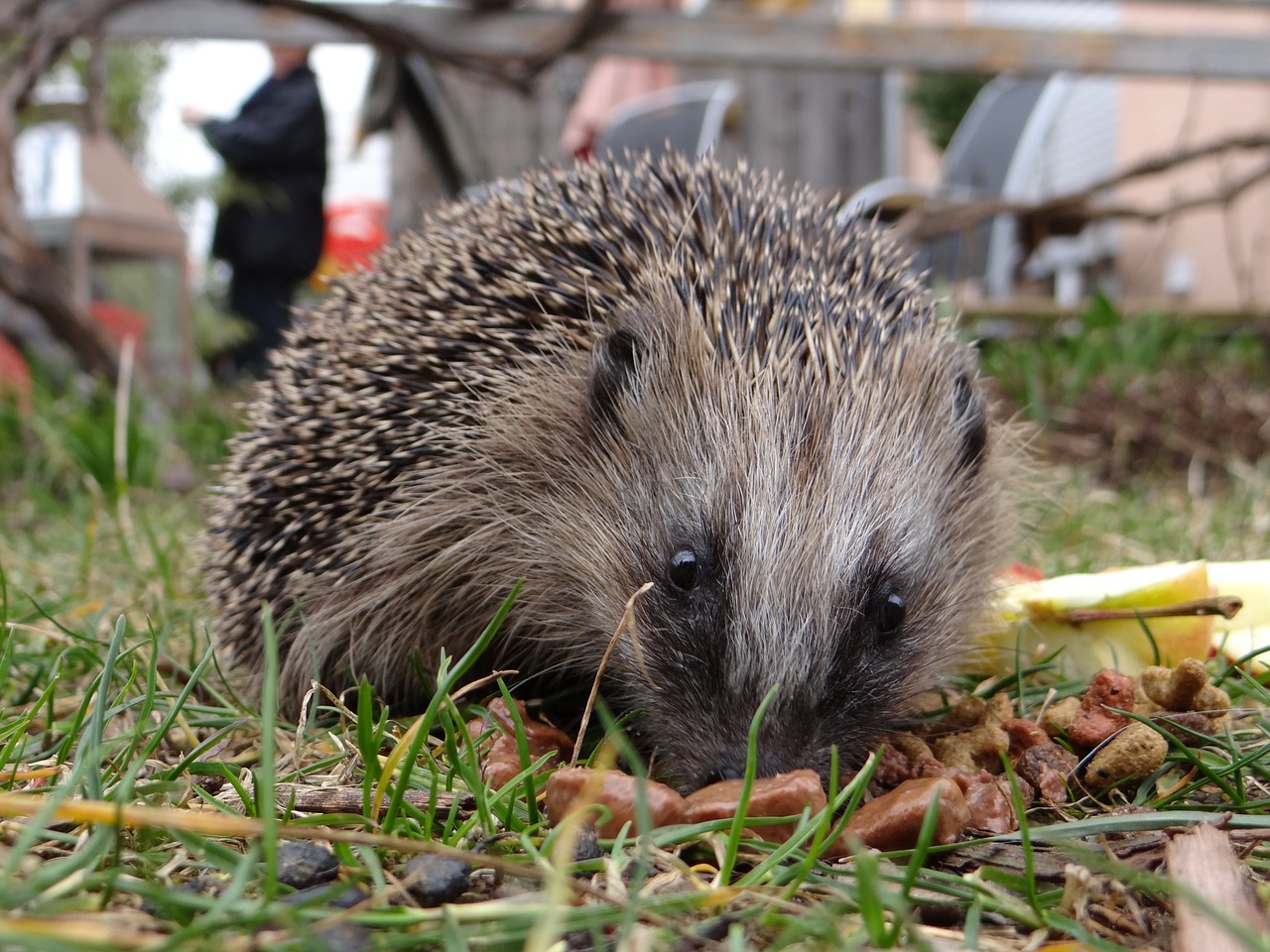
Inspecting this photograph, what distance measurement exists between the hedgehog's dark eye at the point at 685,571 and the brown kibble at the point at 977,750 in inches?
25.0

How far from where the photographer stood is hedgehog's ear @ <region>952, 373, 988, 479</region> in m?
3.04

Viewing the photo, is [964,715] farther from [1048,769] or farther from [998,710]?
[1048,769]

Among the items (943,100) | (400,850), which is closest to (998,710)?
(400,850)

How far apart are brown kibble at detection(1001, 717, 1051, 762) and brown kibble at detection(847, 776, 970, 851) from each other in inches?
19.6

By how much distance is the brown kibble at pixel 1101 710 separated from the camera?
92.4 inches

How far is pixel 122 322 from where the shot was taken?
8.95m

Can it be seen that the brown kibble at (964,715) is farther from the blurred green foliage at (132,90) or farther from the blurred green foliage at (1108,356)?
the blurred green foliage at (132,90)

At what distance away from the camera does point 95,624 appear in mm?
2818

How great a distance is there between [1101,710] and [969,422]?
0.90 metres

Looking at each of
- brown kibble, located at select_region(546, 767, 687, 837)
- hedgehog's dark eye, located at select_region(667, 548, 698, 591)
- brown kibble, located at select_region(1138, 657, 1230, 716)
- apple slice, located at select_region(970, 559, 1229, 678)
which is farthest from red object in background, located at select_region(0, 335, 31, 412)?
brown kibble, located at select_region(1138, 657, 1230, 716)

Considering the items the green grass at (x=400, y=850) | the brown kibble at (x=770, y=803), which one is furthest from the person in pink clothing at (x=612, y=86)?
the brown kibble at (x=770, y=803)

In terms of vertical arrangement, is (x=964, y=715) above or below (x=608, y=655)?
below

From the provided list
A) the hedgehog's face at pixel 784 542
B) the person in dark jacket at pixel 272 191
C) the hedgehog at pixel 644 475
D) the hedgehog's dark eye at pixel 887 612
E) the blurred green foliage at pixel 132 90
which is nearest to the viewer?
Answer: the hedgehog's face at pixel 784 542

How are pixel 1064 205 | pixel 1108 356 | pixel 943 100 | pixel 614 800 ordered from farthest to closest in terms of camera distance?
pixel 943 100 < pixel 1064 205 < pixel 1108 356 < pixel 614 800
